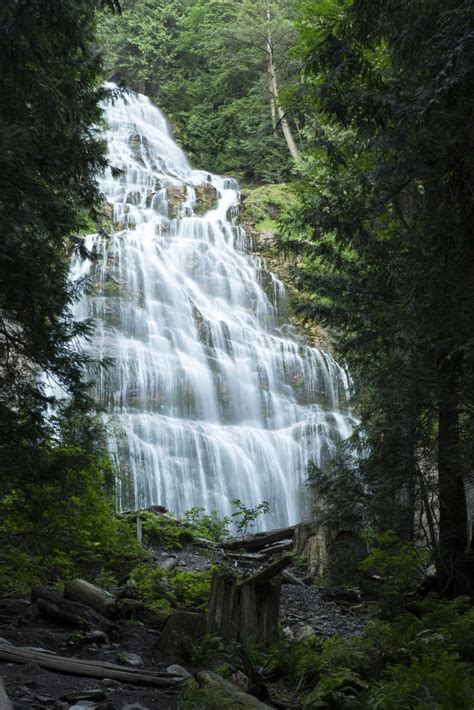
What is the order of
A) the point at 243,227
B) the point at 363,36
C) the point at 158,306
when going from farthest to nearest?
the point at 243,227
the point at 158,306
the point at 363,36

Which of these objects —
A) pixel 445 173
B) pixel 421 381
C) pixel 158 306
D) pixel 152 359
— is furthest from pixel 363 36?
pixel 158 306

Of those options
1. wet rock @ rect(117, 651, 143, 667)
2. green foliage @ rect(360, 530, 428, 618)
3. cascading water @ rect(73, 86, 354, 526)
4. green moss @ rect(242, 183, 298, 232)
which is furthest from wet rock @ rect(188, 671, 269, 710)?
green moss @ rect(242, 183, 298, 232)

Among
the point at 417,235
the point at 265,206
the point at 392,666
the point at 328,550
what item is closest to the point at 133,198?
the point at 265,206

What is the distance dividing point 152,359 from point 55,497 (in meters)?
15.8

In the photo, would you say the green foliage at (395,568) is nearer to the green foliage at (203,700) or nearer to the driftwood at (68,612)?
the driftwood at (68,612)

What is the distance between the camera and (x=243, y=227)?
103 feet

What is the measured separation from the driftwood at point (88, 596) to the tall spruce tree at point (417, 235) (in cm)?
328

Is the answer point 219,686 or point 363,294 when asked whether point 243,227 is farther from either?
point 219,686

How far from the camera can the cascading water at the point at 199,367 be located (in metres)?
19.9

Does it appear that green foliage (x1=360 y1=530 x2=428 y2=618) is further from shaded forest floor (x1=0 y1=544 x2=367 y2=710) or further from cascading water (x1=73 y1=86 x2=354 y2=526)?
cascading water (x1=73 y1=86 x2=354 y2=526)

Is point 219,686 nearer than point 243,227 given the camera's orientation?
Yes

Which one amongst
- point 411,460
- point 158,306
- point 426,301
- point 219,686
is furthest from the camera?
point 158,306

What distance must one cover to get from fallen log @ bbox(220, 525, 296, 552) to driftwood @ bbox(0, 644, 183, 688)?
8121mm

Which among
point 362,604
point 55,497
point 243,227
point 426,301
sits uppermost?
point 243,227
